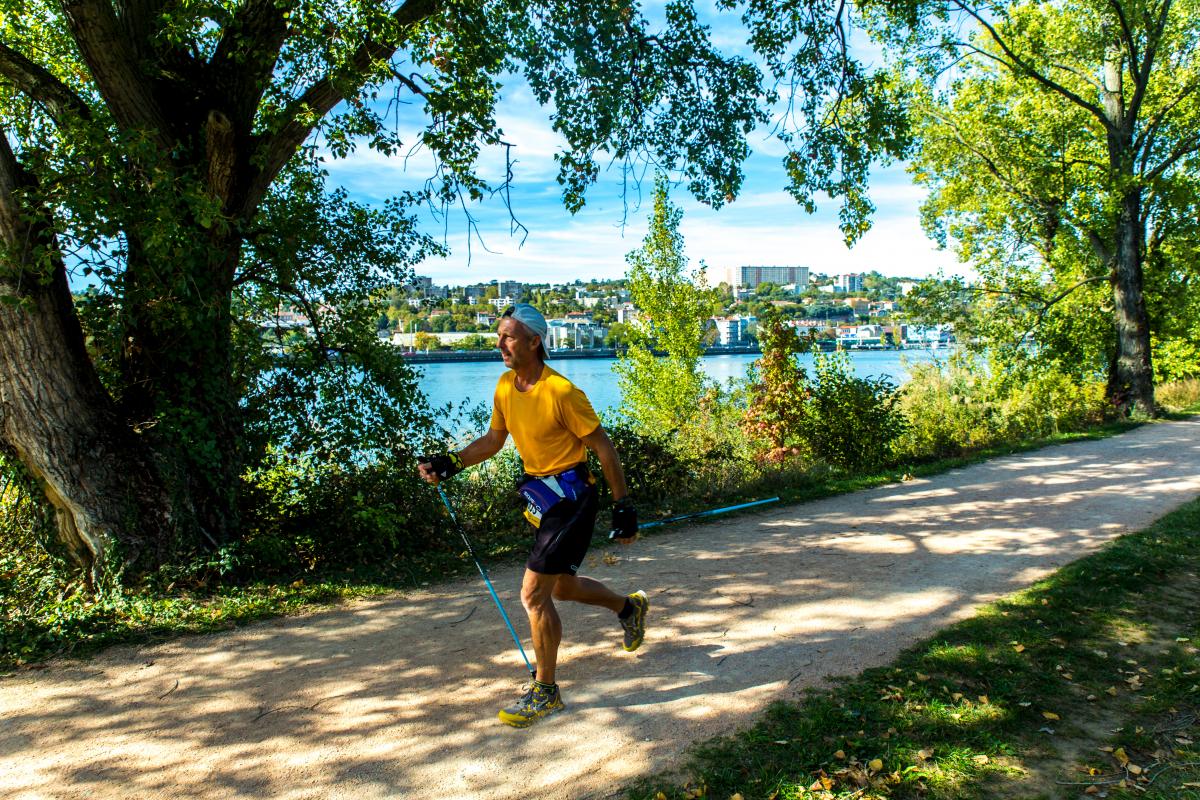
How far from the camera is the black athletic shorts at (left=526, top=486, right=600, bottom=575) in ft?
13.5

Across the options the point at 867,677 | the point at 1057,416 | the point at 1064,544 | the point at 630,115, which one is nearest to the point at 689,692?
the point at 867,677

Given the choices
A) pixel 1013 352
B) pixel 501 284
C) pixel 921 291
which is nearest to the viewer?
pixel 501 284

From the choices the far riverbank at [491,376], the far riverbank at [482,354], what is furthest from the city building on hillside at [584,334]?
the far riverbank at [491,376]

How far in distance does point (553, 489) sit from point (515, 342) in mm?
819

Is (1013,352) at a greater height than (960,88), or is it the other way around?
(960,88)

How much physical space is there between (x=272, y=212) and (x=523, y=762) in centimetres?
585

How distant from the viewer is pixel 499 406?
457cm

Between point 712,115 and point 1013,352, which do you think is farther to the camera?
point 1013,352

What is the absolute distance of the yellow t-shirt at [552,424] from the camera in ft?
13.7

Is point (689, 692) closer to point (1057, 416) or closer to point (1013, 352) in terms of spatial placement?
point (1057, 416)

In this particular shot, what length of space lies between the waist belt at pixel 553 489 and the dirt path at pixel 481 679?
42.5 inches

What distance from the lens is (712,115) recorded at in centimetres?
934

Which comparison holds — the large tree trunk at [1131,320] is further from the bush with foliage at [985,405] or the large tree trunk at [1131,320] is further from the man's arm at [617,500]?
the man's arm at [617,500]

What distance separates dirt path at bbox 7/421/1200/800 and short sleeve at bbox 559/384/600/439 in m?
1.49
